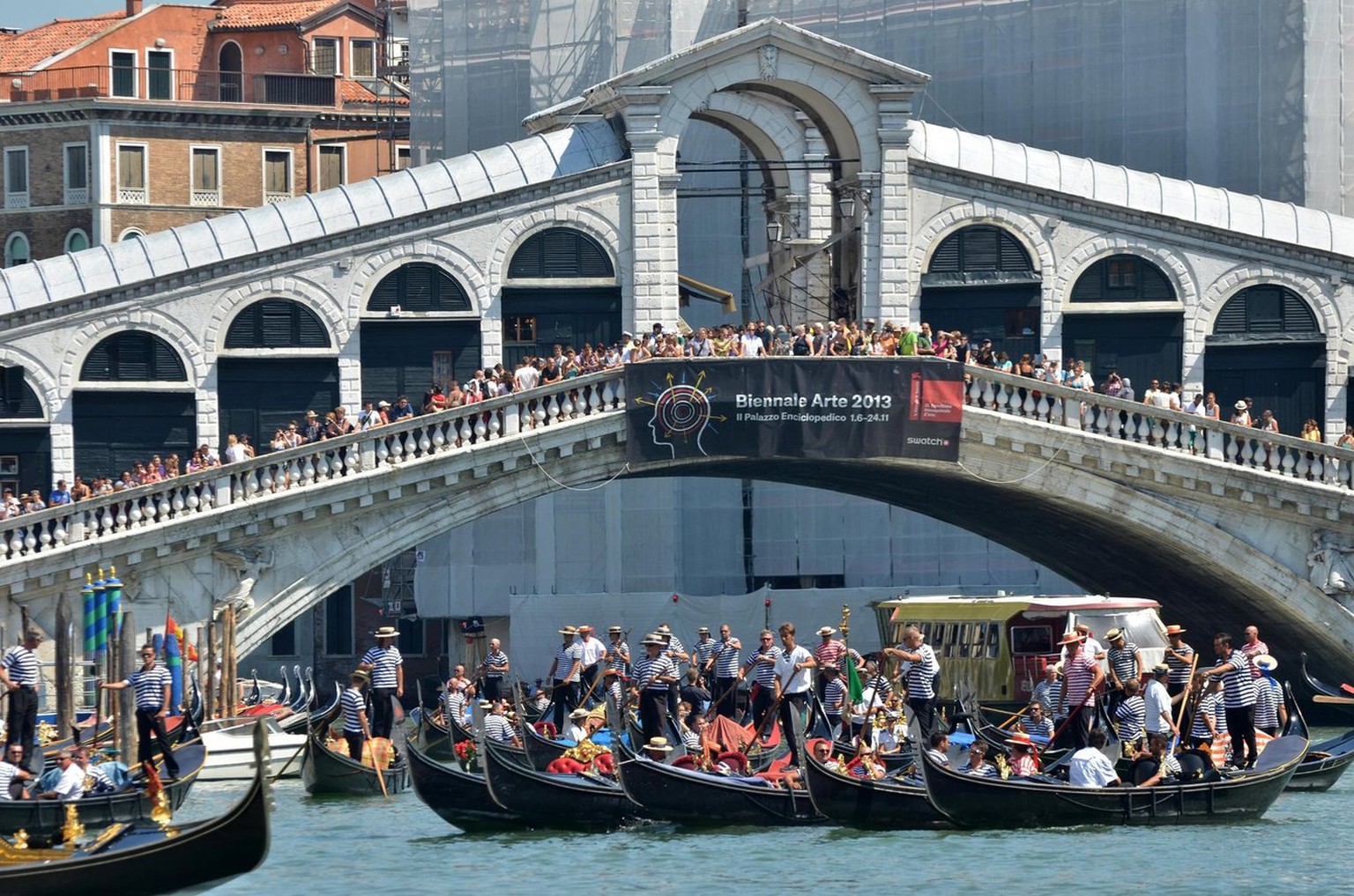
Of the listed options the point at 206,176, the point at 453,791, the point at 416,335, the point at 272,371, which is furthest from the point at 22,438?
the point at 206,176

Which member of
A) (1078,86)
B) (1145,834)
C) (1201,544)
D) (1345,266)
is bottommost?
(1145,834)

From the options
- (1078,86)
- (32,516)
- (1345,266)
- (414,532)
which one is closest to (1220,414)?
(1345,266)

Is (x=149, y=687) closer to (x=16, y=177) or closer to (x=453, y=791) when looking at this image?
(x=453, y=791)

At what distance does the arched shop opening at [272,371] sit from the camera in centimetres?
3666

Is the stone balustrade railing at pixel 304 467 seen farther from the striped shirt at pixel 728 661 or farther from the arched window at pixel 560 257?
the striped shirt at pixel 728 661

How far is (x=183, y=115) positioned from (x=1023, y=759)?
29154mm

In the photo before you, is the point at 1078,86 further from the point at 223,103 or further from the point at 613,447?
the point at 223,103

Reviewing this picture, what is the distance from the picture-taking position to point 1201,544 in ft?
117

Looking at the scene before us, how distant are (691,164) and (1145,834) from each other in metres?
15.7

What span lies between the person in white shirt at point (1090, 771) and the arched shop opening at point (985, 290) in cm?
1237

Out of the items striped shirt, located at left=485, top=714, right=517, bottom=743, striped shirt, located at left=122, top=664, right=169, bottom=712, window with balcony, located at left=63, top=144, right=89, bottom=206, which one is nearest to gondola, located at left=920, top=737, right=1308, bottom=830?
striped shirt, located at left=485, top=714, right=517, bottom=743

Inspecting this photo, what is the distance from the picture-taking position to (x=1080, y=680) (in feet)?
92.8

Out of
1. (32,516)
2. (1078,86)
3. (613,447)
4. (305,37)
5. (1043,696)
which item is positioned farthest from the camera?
(305,37)

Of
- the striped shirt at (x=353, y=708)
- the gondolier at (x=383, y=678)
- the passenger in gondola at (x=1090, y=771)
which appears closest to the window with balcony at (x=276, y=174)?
the gondolier at (x=383, y=678)
